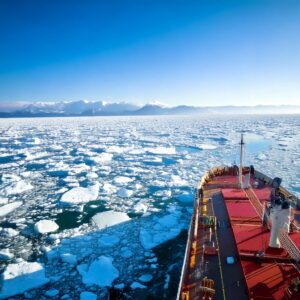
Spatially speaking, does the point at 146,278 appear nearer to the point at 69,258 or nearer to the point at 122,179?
the point at 69,258

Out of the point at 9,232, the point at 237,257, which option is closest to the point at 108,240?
the point at 9,232

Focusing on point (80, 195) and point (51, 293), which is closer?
point (51, 293)

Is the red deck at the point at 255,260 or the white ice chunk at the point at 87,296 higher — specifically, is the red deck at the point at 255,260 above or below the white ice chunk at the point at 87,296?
above

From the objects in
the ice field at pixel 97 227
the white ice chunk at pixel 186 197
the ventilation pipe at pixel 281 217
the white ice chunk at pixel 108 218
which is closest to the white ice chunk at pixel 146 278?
the ice field at pixel 97 227

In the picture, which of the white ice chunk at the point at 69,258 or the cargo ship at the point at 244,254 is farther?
the white ice chunk at the point at 69,258

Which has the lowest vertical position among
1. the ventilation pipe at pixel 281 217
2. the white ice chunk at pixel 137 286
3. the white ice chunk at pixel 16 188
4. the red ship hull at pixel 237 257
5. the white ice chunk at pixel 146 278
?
the white ice chunk at pixel 137 286

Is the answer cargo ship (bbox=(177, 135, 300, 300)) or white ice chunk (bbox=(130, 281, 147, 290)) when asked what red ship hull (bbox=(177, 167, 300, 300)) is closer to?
cargo ship (bbox=(177, 135, 300, 300))

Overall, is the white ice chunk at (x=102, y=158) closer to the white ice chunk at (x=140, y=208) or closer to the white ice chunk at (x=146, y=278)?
the white ice chunk at (x=140, y=208)

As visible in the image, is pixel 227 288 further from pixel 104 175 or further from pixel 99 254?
pixel 104 175
